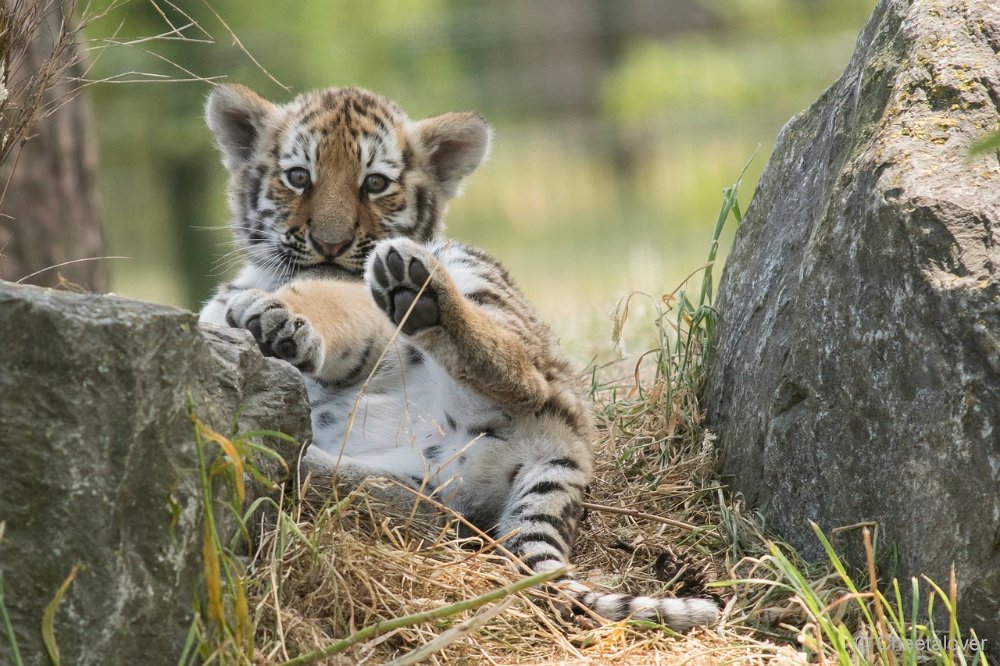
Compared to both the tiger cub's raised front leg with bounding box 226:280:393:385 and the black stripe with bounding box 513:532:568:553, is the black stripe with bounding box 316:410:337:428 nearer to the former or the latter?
the tiger cub's raised front leg with bounding box 226:280:393:385

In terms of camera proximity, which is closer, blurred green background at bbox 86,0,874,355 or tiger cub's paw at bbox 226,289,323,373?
tiger cub's paw at bbox 226,289,323,373

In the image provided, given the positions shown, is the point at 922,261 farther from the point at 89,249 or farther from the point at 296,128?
the point at 89,249

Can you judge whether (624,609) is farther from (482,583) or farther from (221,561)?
(221,561)

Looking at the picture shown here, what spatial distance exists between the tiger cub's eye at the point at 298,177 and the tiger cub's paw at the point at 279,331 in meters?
1.00

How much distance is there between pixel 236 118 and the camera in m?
4.95

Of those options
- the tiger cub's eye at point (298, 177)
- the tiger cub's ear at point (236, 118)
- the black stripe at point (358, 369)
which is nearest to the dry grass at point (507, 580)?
the black stripe at point (358, 369)

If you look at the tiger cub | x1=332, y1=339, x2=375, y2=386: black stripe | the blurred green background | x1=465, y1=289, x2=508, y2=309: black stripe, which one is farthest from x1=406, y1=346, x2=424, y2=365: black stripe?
the blurred green background

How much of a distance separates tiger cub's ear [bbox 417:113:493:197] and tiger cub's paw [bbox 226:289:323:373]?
1.46m

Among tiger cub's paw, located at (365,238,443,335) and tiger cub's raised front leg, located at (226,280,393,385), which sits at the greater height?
tiger cub's paw, located at (365,238,443,335)

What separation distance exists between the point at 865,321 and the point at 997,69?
810 mm

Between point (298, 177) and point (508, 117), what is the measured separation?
43.6 ft

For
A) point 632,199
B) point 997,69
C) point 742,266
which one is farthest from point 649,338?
point 632,199

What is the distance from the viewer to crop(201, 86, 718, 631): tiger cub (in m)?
3.37

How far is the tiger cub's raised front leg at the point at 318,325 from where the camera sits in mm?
3660
